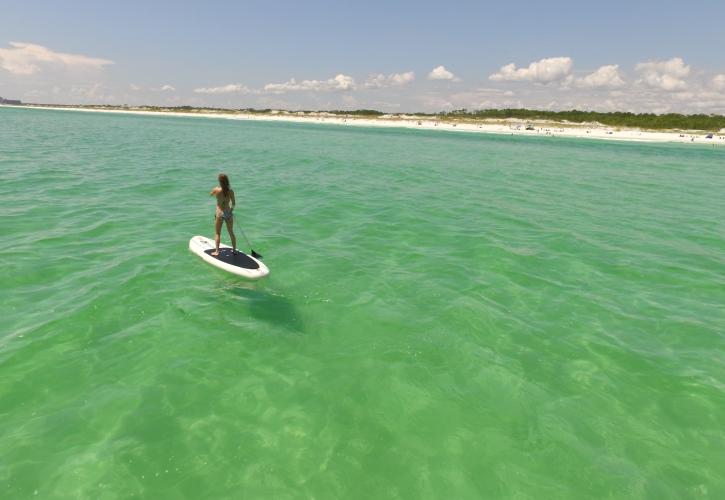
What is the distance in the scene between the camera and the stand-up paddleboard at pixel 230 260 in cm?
1096

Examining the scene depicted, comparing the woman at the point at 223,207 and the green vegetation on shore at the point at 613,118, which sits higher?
the green vegetation on shore at the point at 613,118

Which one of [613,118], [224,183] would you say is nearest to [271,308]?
[224,183]

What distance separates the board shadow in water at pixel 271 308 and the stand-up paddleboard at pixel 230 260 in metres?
A: 0.44

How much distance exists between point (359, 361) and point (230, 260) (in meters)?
5.85

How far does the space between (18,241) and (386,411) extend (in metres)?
14.0

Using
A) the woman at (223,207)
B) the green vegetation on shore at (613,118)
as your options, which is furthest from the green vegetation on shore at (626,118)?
the woman at (223,207)

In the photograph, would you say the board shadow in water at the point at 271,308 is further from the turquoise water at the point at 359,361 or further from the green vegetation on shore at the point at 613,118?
the green vegetation on shore at the point at 613,118

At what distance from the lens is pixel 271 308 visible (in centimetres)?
991

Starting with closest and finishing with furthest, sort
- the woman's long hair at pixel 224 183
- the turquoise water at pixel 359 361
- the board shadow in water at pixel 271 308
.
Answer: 1. the turquoise water at pixel 359 361
2. the board shadow in water at pixel 271 308
3. the woman's long hair at pixel 224 183

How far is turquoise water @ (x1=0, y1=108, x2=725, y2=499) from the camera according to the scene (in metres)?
5.58

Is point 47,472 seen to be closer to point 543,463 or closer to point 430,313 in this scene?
point 543,463

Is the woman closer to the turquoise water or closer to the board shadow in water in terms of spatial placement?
the turquoise water

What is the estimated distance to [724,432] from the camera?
6535 millimetres

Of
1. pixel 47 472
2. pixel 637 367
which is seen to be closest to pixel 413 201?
pixel 637 367
